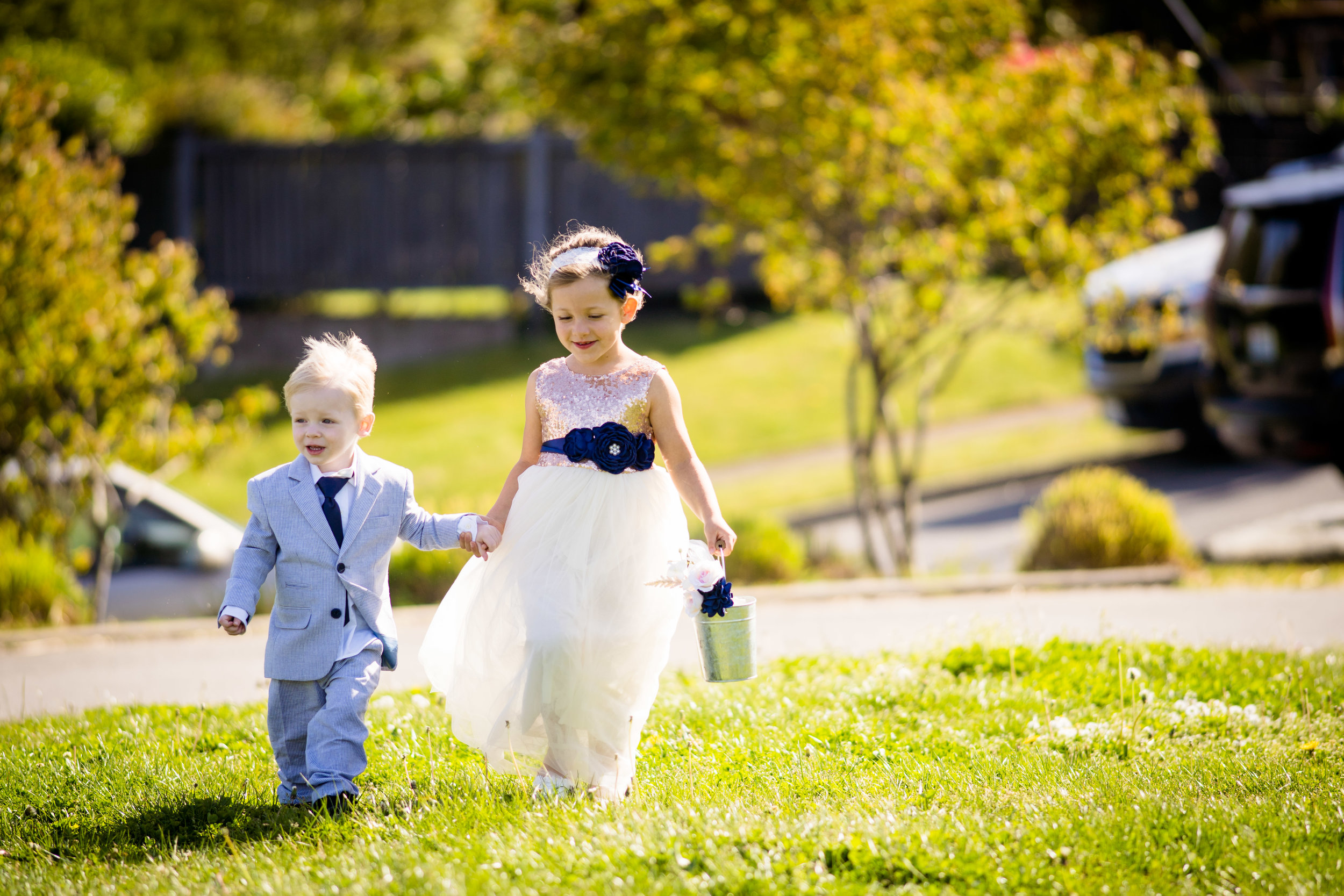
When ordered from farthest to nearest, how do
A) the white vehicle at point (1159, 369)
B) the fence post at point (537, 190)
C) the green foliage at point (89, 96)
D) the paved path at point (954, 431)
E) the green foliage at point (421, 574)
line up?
the fence post at point (537, 190) → the green foliage at point (89, 96) → the paved path at point (954, 431) → the white vehicle at point (1159, 369) → the green foliage at point (421, 574)

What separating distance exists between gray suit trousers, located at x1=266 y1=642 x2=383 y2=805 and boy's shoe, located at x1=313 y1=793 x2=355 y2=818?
0.01 metres

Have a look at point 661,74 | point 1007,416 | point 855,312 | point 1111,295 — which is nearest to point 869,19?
point 661,74

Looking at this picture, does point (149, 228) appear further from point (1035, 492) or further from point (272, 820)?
point (272, 820)

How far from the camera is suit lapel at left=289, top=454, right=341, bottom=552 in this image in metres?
3.68

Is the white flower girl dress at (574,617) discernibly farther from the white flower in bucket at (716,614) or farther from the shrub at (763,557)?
the shrub at (763,557)

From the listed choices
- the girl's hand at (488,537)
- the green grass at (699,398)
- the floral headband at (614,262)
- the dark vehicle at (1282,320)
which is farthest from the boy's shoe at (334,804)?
the dark vehicle at (1282,320)

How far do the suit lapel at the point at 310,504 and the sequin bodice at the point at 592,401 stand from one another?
26.4 inches

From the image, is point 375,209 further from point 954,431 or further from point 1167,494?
point 1167,494

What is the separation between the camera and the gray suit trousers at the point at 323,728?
3666 millimetres

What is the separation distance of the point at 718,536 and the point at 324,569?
1187 millimetres

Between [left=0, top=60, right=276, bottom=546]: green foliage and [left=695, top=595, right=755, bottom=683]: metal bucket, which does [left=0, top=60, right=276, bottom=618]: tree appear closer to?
[left=0, top=60, right=276, bottom=546]: green foliage

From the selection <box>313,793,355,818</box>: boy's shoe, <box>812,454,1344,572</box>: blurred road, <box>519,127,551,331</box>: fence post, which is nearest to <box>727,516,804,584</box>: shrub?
<box>812,454,1344,572</box>: blurred road

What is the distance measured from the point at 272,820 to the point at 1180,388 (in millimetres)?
9917

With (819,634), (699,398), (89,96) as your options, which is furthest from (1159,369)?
(89,96)
